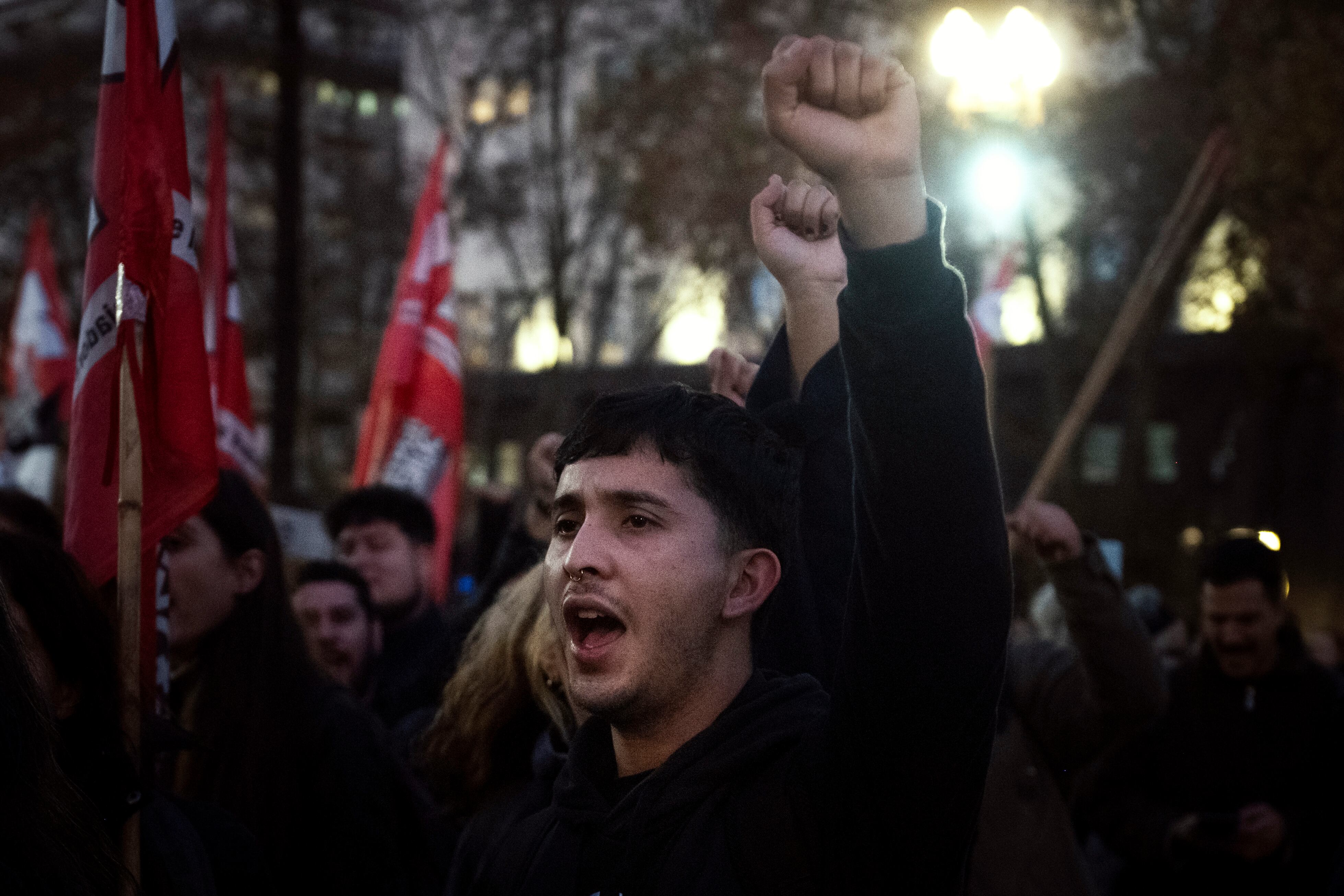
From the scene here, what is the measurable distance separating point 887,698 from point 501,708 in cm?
159

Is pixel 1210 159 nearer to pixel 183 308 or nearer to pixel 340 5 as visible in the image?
pixel 183 308

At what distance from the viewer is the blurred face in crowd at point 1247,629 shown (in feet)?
16.4

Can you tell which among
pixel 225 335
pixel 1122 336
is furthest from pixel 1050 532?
pixel 225 335

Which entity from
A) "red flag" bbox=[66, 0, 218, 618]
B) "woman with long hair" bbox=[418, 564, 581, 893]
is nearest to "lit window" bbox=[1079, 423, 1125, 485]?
"woman with long hair" bbox=[418, 564, 581, 893]

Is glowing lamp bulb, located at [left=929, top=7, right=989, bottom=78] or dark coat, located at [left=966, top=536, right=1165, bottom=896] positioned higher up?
glowing lamp bulb, located at [left=929, top=7, right=989, bottom=78]

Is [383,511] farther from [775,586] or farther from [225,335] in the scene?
[775,586]

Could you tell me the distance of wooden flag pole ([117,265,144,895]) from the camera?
9.08 feet

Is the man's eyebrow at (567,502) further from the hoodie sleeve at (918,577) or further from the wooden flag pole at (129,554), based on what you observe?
the wooden flag pole at (129,554)

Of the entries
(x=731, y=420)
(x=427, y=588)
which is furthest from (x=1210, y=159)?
(x=731, y=420)

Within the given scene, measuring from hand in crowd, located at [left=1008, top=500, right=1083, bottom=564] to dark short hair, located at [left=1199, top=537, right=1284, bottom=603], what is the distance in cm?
130

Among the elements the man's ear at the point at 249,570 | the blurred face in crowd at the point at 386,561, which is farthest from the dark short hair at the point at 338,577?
the man's ear at the point at 249,570

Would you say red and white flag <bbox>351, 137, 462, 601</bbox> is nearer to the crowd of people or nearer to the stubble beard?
the crowd of people

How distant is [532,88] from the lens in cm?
2166

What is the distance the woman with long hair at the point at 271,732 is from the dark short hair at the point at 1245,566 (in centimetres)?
305
